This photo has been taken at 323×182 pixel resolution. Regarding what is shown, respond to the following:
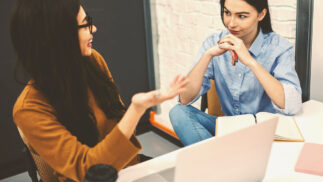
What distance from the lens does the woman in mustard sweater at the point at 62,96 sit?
989 mm

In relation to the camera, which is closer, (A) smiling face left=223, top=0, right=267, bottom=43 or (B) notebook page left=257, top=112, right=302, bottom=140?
(B) notebook page left=257, top=112, right=302, bottom=140

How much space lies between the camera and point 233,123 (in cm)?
124

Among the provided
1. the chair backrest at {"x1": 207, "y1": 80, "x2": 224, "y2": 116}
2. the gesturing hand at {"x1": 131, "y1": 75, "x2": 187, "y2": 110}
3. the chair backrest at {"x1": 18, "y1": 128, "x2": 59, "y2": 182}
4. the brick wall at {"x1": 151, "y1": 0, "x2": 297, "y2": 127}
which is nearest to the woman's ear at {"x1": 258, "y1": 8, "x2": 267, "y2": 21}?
the brick wall at {"x1": 151, "y1": 0, "x2": 297, "y2": 127}

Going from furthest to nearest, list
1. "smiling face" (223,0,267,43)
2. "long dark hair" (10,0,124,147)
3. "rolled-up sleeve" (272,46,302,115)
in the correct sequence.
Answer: "smiling face" (223,0,267,43) < "rolled-up sleeve" (272,46,302,115) < "long dark hair" (10,0,124,147)

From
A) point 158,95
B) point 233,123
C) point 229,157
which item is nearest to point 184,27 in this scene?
point 233,123

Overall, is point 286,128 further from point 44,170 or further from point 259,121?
point 44,170

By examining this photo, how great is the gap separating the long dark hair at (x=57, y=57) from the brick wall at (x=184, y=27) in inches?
40.7

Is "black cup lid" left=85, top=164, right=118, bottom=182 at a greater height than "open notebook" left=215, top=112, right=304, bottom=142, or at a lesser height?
greater

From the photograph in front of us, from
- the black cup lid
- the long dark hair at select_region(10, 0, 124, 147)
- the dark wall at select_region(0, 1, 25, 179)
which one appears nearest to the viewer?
the black cup lid

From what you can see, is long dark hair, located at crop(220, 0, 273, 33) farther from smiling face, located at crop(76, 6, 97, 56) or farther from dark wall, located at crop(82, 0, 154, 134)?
dark wall, located at crop(82, 0, 154, 134)

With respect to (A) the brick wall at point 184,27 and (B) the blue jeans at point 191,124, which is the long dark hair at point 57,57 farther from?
(A) the brick wall at point 184,27

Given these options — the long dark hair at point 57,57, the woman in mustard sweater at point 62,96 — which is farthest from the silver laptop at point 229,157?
the long dark hair at point 57,57

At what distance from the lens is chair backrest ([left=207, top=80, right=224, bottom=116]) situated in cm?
174

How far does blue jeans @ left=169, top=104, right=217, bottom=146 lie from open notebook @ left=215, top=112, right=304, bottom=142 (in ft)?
0.80
